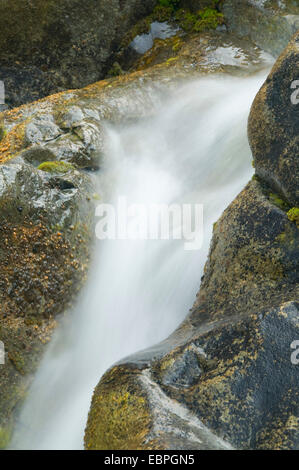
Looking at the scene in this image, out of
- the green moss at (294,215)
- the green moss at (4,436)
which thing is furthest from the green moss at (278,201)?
the green moss at (4,436)

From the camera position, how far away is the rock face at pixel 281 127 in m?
4.71

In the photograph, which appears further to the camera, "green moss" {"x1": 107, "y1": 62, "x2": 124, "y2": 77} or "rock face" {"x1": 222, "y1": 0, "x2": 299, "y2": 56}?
"green moss" {"x1": 107, "y1": 62, "x2": 124, "y2": 77}

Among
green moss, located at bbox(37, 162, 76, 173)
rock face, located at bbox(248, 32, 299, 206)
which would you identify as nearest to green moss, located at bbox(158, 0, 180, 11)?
green moss, located at bbox(37, 162, 76, 173)

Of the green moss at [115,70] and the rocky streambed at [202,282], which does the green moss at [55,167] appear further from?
the green moss at [115,70]

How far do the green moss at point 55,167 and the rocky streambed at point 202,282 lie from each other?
2cm

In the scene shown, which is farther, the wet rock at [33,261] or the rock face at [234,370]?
the wet rock at [33,261]

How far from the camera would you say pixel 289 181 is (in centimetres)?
474

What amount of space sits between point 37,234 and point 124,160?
2636 millimetres

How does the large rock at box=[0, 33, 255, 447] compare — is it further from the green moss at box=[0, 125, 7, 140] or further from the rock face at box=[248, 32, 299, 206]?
the rock face at box=[248, 32, 299, 206]

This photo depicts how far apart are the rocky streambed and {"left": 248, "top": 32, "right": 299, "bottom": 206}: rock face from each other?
0.01m

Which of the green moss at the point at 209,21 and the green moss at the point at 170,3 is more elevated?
the green moss at the point at 170,3

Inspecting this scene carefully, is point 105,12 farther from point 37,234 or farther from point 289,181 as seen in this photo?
point 289,181

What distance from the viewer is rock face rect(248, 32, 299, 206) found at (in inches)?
185
